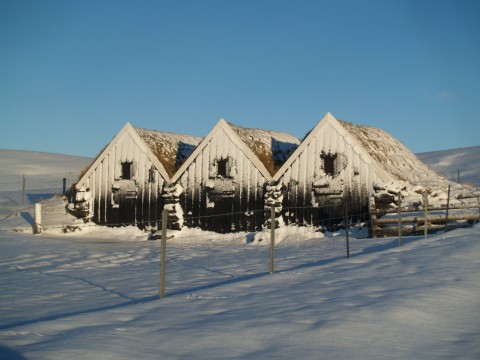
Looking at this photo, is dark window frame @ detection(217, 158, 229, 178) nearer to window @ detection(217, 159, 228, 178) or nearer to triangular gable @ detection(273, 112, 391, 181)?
window @ detection(217, 159, 228, 178)

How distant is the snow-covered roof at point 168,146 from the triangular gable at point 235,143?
1.13 meters

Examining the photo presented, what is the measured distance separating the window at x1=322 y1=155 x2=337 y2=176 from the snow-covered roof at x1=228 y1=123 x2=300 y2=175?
2.45 meters

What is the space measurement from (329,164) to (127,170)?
33.8ft

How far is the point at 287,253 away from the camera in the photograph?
19.3m

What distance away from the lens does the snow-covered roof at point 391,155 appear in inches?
1013

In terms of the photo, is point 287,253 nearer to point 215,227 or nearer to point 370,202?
point 370,202

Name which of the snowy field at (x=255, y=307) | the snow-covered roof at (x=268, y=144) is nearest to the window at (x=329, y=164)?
the snow-covered roof at (x=268, y=144)

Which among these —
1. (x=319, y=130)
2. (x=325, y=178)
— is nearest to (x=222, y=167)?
(x=319, y=130)

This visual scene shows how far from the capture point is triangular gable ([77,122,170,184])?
92.2 feet

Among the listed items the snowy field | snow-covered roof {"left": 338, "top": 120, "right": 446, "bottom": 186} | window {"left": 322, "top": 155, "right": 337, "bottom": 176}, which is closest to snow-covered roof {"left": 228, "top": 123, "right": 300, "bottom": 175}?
window {"left": 322, "top": 155, "right": 337, "bottom": 176}

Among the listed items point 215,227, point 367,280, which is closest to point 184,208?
point 215,227

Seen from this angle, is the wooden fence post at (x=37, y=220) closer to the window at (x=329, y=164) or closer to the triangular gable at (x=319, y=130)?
the triangular gable at (x=319, y=130)

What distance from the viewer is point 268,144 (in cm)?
2898

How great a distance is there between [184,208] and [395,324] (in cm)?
1997
